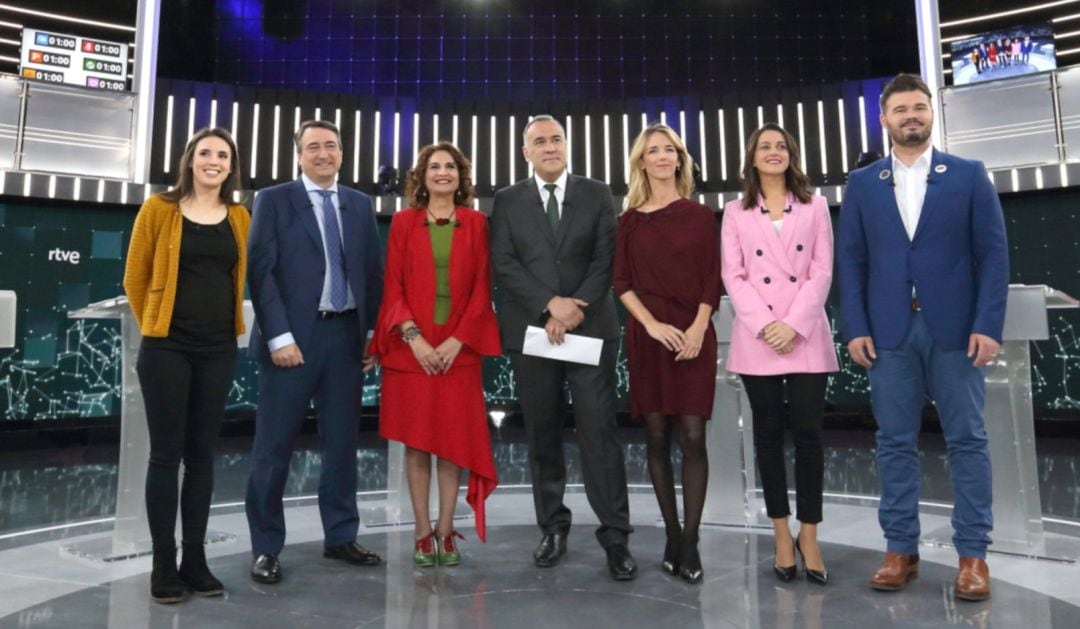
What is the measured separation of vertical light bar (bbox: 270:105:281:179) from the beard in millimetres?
6940

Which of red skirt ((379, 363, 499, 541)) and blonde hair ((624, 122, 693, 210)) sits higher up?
blonde hair ((624, 122, 693, 210))

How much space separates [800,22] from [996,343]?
8259 mm

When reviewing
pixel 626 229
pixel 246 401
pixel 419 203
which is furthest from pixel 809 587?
pixel 246 401

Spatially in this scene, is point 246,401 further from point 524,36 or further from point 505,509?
point 524,36

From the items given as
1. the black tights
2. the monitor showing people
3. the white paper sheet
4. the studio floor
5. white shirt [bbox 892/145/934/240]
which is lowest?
the studio floor

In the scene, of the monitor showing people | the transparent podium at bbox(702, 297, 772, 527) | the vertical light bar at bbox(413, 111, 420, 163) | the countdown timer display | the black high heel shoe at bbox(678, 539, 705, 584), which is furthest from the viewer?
the vertical light bar at bbox(413, 111, 420, 163)

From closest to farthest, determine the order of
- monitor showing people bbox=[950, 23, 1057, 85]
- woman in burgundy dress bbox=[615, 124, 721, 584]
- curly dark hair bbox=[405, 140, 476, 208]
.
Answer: woman in burgundy dress bbox=[615, 124, 721, 584]
curly dark hair bbox=[405, 140, 476, 208]
monitor showing people bbox=[950, 23, 1057, 85]

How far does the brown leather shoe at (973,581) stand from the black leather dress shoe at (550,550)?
1.28 metres

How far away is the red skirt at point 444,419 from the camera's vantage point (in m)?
2.44

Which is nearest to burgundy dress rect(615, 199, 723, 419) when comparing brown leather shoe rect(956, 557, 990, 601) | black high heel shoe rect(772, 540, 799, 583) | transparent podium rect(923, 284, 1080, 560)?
black high heel shoe rect(772, 540, 799, 583)

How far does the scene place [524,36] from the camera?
9.09 metres

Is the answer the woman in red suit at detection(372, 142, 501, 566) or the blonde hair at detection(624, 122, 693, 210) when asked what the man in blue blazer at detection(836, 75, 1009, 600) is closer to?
the blonde hair at detection(624, 122, 693, 210)

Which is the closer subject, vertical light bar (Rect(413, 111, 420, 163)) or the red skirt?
the red skirt

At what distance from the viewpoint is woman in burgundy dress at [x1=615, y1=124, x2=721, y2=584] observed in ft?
7.54
